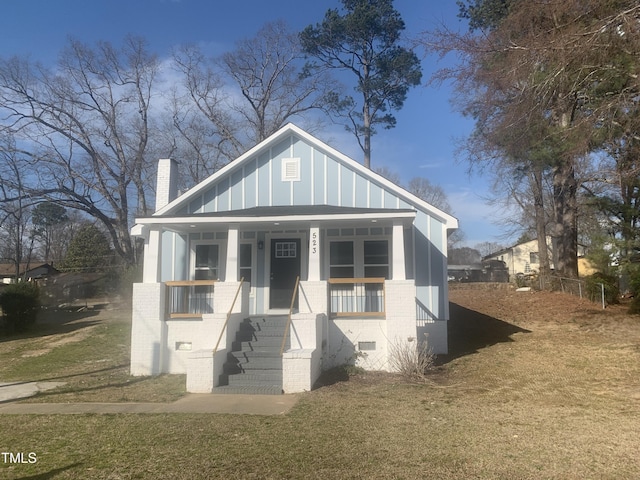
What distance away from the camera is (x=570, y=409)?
6949mm

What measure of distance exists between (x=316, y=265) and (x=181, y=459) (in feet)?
19.4

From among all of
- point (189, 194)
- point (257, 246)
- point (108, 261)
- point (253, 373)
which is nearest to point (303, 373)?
point (253, 373)

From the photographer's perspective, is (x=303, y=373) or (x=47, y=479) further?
(x=303, y=373)

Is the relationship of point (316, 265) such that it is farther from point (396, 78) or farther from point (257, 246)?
point (396, 78)

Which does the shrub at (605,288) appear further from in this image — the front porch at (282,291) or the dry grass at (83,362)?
the dry grass at (83,362)

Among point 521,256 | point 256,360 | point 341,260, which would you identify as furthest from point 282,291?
point 521,256

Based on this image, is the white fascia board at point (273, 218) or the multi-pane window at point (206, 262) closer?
the white fascia board at point (273, 218)

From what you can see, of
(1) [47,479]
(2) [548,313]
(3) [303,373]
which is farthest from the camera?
(2) [548,313]

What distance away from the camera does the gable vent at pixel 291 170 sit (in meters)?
12.9

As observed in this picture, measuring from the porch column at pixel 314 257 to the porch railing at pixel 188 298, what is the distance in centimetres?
211

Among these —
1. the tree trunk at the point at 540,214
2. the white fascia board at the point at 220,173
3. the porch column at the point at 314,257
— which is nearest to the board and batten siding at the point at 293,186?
the white fascia board at the point at 220,173

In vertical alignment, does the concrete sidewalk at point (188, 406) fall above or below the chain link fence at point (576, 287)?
below

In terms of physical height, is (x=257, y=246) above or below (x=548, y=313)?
above

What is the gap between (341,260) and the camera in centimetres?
1243
